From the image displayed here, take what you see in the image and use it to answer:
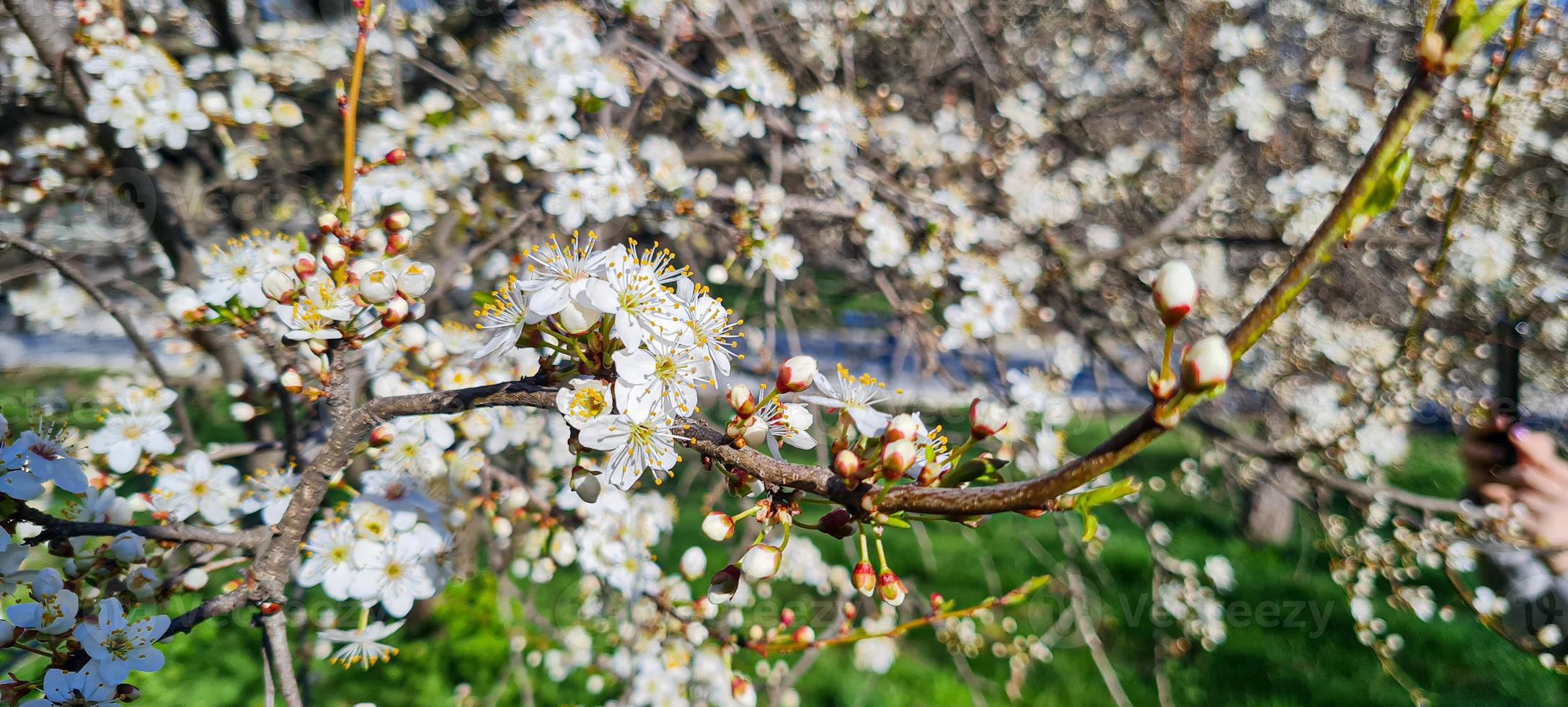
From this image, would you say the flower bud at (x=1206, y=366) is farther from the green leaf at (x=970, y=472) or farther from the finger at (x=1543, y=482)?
the finger at (x=1543, y=482)

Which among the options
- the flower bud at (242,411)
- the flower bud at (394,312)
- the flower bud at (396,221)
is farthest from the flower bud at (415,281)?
the flower bud at (242,411)

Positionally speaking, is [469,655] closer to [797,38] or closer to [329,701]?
[329,701]

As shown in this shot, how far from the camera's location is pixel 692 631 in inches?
66.4

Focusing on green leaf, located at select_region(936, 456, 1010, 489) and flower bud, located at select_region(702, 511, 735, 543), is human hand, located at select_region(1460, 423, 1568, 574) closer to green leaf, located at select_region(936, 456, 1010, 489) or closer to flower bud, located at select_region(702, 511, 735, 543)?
green leaf, located at select_region(936, 456, 1010, 489)

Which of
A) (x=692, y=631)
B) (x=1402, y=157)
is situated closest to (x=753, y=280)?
(x=692, y=631)

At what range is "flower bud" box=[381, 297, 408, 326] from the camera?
0.89m

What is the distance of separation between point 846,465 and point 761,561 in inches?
7.0

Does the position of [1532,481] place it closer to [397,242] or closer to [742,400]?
[742,400]

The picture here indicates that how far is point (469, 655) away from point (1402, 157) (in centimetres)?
340

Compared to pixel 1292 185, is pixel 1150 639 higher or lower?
lower

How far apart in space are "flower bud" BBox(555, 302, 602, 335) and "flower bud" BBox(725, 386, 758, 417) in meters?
0.16

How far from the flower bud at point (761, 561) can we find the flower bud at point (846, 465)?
0.14m

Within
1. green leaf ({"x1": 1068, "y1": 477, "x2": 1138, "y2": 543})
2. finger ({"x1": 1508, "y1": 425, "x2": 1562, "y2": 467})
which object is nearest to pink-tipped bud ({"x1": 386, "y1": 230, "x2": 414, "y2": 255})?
green leaf ({"x1": 1068, "y1": 477, "x2": 1138, "y2": 543})

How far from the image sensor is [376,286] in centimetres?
87
